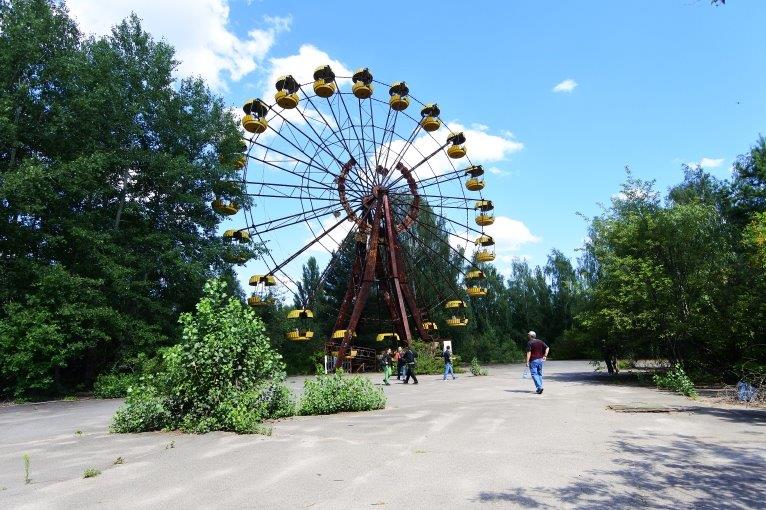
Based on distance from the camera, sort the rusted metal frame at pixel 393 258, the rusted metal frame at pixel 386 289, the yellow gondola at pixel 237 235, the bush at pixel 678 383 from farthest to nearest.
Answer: the rusted metal frame at pixel 386 289 < the rusted metal frame at pixel 393 258 < the yellow gondola at pixel 237 235 < the bush at pixel 678 383

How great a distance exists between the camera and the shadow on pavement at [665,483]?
449cm

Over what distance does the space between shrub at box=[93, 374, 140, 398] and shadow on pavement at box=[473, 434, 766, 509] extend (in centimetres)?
1785

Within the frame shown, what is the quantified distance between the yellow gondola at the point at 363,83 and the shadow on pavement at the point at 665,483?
23.8 m

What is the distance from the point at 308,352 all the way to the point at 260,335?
29375mm

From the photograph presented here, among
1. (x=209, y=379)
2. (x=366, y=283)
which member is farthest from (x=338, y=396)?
(x=366, y=283)

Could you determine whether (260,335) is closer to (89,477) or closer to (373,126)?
(89,477)

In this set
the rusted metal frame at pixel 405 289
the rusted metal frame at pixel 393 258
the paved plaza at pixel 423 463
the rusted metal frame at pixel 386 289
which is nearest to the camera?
the paved plaza at pixel 423 463

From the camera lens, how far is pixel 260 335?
9500mm

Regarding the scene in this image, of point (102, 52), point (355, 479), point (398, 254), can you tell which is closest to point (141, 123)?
point (102, 52)

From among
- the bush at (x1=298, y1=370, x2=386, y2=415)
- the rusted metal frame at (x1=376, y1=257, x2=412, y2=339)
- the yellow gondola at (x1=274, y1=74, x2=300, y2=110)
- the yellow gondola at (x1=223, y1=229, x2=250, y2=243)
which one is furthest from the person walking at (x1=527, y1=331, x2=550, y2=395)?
the yellow gondola at (x1=223, y1=229, x2=250, y2=243)

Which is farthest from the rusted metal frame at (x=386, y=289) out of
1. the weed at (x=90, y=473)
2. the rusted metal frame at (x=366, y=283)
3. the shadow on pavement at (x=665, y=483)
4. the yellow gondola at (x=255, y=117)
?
the weed at (x=90, y=473)

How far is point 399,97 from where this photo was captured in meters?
28.8

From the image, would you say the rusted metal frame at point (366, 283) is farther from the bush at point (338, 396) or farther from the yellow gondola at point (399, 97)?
the bush at point (338, 396)

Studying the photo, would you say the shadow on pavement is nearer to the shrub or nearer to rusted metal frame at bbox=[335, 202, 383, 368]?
the shrub
